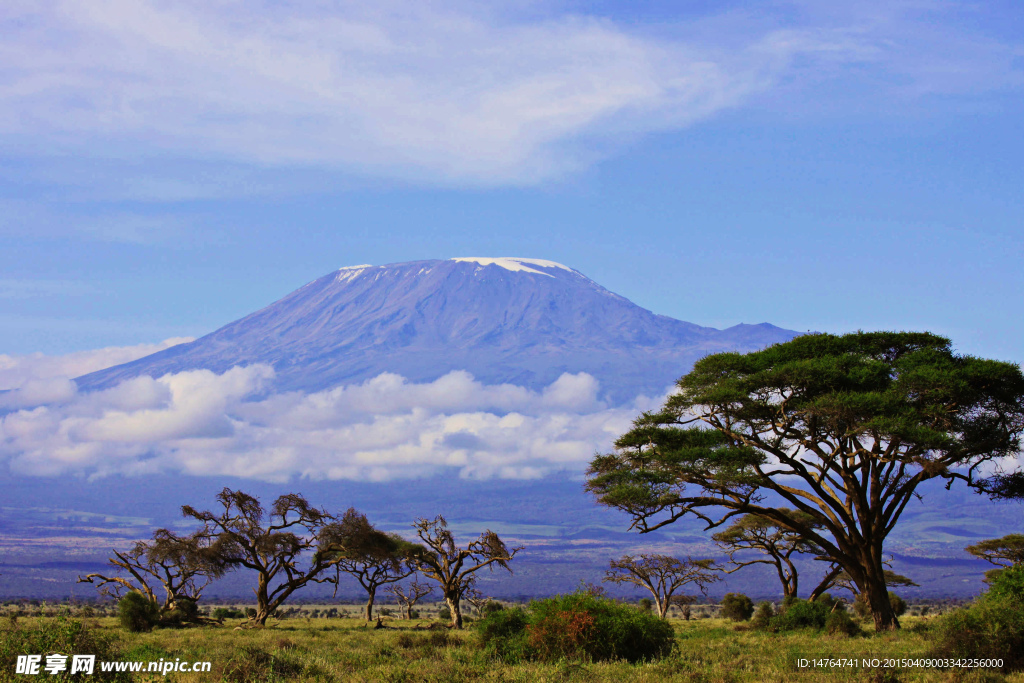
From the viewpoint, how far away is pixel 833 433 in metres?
26.0

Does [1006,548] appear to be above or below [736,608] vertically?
above

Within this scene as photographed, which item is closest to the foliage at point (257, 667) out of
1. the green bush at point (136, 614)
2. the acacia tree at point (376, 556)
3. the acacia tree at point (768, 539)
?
the green bush at point (136, 614)

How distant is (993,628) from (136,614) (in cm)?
2979

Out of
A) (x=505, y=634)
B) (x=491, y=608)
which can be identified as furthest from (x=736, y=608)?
(x=505, y=634)

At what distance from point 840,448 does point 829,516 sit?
3.52m

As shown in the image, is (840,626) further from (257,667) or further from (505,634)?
(257,667)

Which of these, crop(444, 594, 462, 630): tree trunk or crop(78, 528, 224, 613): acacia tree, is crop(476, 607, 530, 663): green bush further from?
crop(78, 528, 224, 613): acacia tree

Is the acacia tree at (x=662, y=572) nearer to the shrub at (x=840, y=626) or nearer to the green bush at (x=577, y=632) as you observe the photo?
the shrub at (x=840, y=626)

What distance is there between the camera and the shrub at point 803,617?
99.9ft

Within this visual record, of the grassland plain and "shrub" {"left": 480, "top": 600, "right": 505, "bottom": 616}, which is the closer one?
the grassland plain

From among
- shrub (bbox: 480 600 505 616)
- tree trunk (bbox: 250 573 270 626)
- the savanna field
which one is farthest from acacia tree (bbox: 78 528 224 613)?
the savanna field

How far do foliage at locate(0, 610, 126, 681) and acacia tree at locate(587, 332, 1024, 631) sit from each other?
50.6 ft

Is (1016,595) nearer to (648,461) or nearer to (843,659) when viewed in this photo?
(843,659)

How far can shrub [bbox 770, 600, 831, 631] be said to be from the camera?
3045 centimetres
